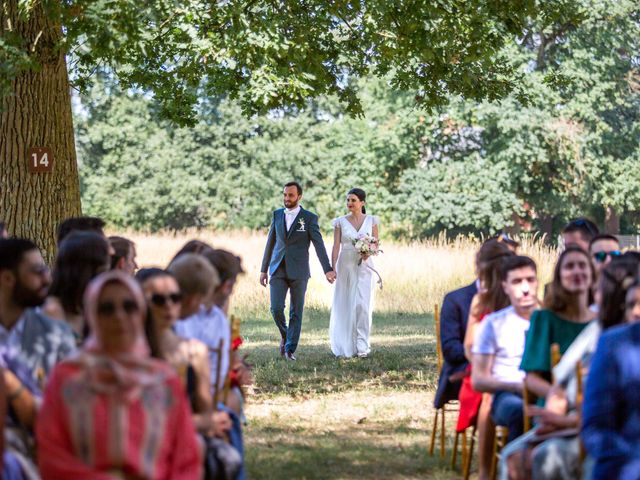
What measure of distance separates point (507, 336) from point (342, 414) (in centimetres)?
450

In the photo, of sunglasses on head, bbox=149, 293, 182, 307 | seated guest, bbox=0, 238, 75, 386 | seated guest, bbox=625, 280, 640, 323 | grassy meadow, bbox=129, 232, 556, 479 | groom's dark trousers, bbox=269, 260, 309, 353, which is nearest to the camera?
seated guest, bbox=625, 280, 640, 323

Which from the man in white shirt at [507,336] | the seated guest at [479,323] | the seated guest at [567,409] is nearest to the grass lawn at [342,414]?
the seated guest at [479,323]

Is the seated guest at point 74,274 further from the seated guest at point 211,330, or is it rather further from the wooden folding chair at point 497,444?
the wooden folding chair at point 497,444

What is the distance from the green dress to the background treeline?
3201cm

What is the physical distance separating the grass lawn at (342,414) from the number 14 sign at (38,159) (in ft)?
10.5

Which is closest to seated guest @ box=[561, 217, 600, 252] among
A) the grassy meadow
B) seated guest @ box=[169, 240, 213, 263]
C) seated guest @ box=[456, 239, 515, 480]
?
seated guest @ box=[456, 239, 515, 480]

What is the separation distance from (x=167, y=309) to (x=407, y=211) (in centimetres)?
4454

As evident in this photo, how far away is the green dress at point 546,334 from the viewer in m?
6.72

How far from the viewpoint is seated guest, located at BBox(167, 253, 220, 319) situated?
6.36 m

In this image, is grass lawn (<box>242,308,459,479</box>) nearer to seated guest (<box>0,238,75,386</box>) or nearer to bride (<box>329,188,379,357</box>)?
bride (<box>329,188,379,357</box>)

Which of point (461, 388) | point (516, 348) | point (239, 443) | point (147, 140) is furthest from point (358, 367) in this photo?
point (147, 140)

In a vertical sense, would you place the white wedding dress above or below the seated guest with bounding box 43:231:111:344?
below

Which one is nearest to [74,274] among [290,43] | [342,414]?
[342,414]

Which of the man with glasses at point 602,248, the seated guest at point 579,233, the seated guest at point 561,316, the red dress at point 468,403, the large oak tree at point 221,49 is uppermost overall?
the large oak tree at point 221,49
